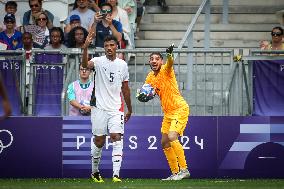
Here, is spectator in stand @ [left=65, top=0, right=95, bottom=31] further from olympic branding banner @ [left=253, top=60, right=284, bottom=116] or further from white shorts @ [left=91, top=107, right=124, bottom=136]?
white shorts @ [left=91, top=107, right=124, bottom=136]

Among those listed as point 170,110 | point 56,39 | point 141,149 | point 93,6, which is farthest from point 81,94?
point 93,6

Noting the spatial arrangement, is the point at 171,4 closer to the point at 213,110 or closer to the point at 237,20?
the point at 237,20

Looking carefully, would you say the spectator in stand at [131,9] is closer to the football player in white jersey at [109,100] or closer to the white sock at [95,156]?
the football player in white jersey at [109,100]

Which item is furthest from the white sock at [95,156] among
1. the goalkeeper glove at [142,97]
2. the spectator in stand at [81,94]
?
the spectator in stand at [81,94]

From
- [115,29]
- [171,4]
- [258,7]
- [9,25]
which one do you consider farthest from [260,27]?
[9,25]

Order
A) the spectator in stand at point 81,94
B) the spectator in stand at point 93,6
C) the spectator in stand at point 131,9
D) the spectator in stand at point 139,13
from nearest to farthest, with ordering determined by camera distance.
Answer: the spectator in stand at point 81,94
the spectator in stand at point 93,6
the spectator in stand at point 131,9
the spectator in stand at point 139,13

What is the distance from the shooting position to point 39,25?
24500mm

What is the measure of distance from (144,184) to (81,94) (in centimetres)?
298

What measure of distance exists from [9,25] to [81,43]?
216 centimetres

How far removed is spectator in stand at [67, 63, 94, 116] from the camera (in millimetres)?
21453

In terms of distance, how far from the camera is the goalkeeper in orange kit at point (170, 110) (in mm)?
20438

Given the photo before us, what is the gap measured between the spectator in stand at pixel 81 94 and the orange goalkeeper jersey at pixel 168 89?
4.76ft

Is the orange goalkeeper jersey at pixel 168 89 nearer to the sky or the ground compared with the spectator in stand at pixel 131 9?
nearer to the ground

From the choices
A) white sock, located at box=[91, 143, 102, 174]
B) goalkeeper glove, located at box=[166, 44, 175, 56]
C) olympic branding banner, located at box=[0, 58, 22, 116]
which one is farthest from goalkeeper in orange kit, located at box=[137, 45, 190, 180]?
olympic branding banner, located at box=[0, 58, 22, 116]
